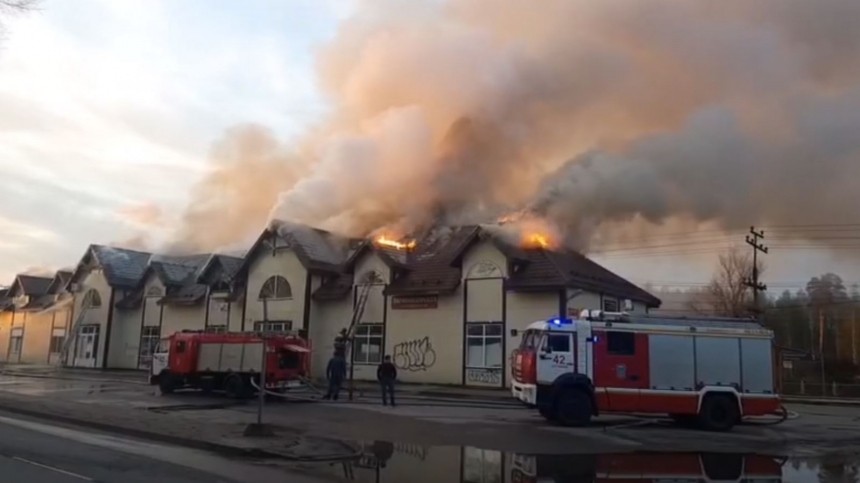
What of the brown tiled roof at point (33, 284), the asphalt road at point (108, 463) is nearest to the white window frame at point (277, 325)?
the asphalt road at point (108, 463)

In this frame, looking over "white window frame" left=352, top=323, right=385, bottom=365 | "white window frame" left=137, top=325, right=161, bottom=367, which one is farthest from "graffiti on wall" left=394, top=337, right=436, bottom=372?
"white window frame" left=137, top=325, right=161, bottom=367

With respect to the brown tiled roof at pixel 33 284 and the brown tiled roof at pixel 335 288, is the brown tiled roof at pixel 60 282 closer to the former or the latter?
the brown tiled roof at pixel 33 284

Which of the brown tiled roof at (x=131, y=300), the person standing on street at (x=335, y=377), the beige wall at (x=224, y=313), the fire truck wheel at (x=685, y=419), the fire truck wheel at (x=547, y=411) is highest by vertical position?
the brown tiled roof at (x=131, y=300)

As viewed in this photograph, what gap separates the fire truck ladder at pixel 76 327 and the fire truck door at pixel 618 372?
140ft

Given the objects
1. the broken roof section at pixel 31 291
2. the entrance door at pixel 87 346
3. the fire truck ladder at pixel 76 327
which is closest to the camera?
the entrance door at pixel 87 346

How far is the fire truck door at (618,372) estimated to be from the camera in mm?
20245

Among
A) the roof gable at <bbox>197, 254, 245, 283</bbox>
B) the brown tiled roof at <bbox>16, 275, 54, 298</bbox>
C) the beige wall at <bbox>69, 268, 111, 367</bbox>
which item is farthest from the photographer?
the brown tiled roof at <bbox>16, 275, 54, 298</bbox>

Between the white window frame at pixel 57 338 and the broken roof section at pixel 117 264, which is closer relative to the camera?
the broken roof section at pixel 117 264

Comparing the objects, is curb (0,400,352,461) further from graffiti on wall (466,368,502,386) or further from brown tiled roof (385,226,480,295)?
brown tiled roof (385,226,480,295)

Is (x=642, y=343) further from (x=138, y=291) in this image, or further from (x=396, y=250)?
(x=138, y=291)

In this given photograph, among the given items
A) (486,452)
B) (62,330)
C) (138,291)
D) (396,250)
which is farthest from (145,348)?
(486,452)

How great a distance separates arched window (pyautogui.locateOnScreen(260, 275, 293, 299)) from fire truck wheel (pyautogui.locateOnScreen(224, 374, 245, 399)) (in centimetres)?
1287

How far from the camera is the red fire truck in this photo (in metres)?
26.9

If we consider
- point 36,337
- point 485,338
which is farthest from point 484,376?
point 36,337
